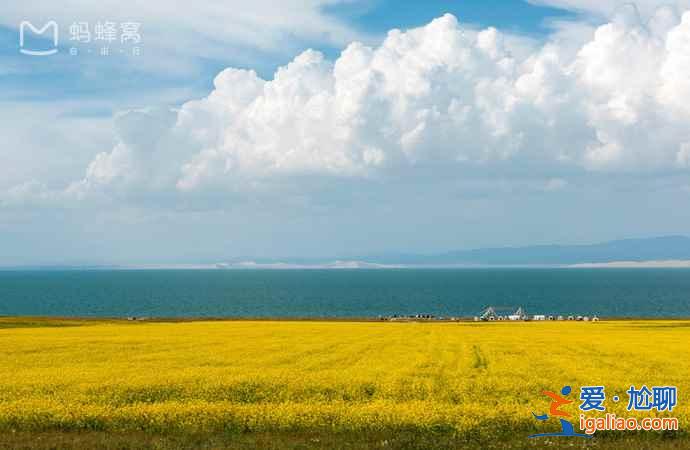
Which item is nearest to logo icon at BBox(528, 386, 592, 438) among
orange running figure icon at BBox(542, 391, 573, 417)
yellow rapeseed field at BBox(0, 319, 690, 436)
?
orange running figure icon at BBox(542, 391, 573, 417)

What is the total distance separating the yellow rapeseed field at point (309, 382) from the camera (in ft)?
75.0

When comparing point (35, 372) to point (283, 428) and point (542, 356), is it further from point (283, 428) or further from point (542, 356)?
point (542, 356)

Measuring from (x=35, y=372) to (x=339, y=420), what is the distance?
17.2 meters

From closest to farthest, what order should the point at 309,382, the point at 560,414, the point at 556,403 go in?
the point at 560,414
the point at 556,403
the point at 309,382

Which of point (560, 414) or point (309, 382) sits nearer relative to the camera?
point (560, 414)

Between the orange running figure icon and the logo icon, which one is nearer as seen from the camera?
the logo icon

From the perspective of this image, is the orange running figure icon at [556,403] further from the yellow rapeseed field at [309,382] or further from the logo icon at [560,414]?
the yellow rapeseed field at [309,382]

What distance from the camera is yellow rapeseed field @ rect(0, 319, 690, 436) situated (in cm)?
2288

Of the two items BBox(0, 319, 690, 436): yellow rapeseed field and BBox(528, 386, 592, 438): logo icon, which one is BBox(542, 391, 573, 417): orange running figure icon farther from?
BBox(0, 319, 690, 436): yellow rapeseed field

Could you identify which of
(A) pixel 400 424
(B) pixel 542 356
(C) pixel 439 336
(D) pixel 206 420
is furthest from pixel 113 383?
(C) pixel 439 336

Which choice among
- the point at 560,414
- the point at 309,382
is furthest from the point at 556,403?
the point at 309,382

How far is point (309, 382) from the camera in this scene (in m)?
28.7

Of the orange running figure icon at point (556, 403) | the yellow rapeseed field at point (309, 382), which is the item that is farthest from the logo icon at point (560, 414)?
the yellow rapeseed field at point (309, 382)

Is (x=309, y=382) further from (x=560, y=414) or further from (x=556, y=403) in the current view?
(x=560, y=414)
